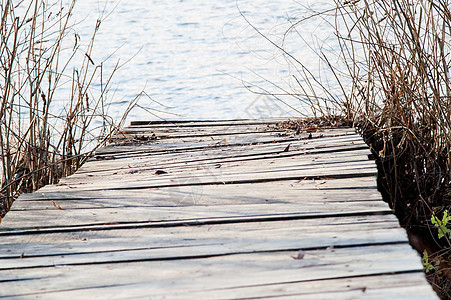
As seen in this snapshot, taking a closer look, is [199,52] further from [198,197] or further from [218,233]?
[218,233]

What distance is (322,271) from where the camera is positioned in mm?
1477

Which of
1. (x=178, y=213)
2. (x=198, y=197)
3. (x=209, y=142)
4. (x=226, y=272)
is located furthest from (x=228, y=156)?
(x=226, y=272)

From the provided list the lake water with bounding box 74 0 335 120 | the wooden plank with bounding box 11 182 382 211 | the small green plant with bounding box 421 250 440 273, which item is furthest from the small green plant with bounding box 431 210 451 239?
the lake water with bounding box 74 0 335 120

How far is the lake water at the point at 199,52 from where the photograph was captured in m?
Answer: 7.11

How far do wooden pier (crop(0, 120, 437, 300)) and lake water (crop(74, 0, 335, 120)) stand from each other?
386 centimetres

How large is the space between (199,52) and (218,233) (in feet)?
23.9

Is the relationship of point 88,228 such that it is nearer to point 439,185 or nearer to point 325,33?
point 439,185

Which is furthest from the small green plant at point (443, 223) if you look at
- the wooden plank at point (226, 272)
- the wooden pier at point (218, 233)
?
the wooden plank at point (226, 272)

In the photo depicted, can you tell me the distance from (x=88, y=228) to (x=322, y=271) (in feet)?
2.62

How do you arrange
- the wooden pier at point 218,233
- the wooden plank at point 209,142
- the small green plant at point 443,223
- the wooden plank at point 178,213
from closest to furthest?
the wooden pier at point 218,233 → the wooden plank at point 178,213 → the small green plant at point 443,223 → the wooden plank at point 209,142

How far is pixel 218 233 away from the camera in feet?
5.78

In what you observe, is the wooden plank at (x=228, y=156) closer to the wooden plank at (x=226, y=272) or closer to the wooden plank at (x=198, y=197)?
the wooden plank at (x=198, y=197)

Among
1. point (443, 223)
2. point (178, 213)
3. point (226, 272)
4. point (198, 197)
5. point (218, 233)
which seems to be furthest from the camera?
point (443, 223)

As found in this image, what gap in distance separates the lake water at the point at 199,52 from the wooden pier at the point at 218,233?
3861mm
